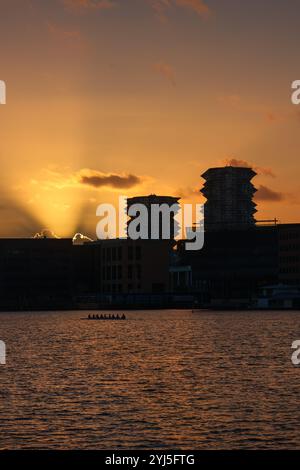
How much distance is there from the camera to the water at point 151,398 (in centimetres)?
5209

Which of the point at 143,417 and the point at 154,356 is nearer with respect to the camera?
the point at 143,417

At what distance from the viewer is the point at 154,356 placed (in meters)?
114

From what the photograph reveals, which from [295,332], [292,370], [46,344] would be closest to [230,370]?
[292,370]

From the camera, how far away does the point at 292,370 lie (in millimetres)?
92375

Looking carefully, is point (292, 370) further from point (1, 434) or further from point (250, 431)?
point (1, 434)

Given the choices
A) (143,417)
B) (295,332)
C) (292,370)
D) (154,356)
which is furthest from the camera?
(295,332)

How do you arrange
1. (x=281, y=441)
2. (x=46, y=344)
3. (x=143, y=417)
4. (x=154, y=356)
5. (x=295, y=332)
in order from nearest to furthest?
1. (x=281, y=441)
2. (x=143, y=417)
3. (x=154, y=356)
4. (x=46, y=344)
5. (x=295, y=332)

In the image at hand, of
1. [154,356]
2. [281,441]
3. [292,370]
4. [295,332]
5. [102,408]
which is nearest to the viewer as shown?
[281,441]

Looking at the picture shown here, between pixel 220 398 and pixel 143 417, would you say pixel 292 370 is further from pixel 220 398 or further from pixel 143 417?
pixel 143 417

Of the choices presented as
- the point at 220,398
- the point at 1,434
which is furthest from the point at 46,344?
the point at 1,434

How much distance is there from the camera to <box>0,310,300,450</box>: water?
171 feet

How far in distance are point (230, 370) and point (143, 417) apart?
110 ft

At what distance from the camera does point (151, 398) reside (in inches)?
2746

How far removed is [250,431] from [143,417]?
8.68 m
